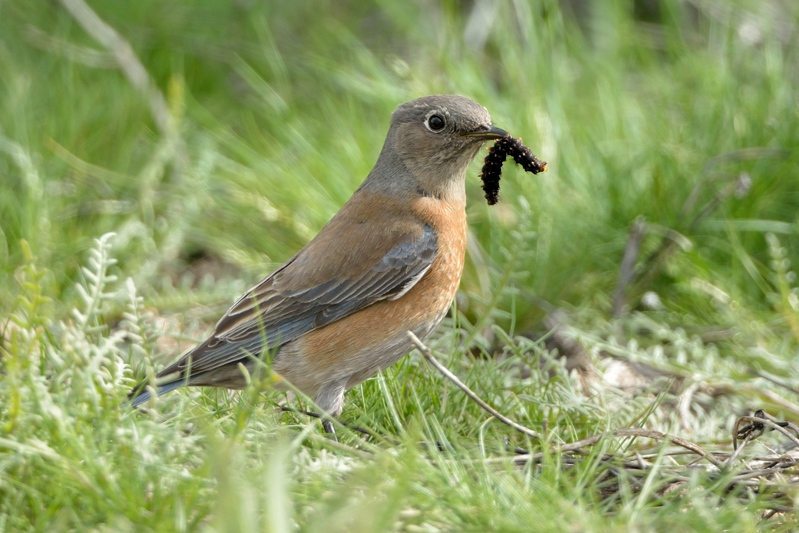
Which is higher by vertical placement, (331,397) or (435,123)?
(435,123)

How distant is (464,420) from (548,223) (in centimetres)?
197

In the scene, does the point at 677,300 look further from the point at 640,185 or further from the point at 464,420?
the point at 464,420

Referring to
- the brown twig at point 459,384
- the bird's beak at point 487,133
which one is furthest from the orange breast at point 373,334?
the brown twig at point 459,384

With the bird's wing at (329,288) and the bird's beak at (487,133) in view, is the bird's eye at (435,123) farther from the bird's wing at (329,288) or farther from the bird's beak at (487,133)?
the bird's wing at (329,288)

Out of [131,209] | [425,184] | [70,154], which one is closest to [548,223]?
[425,184]

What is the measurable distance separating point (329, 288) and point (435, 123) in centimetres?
93

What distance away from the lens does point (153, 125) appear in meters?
7.28

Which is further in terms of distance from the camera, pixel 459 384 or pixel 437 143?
pixel 437 143

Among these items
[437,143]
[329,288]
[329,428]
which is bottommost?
[329,428]

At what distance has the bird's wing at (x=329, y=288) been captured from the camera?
419cm

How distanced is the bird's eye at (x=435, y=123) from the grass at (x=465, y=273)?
0.63m

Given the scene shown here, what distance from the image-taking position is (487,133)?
4410 mm

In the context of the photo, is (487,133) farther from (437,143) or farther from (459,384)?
(459,384)

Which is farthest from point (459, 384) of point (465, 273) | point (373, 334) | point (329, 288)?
point (465, 273)
